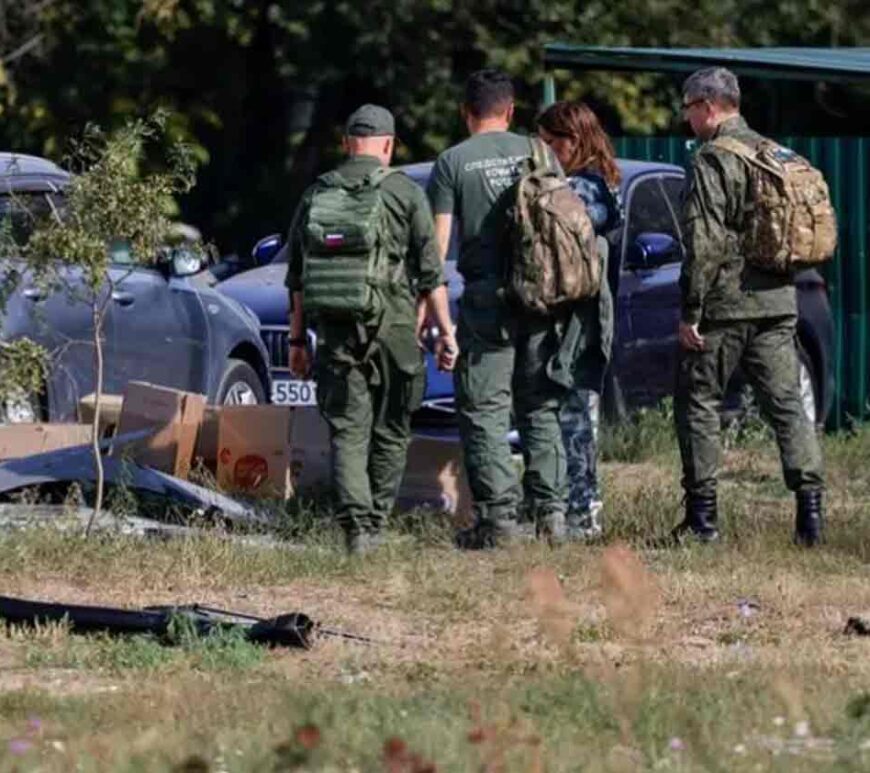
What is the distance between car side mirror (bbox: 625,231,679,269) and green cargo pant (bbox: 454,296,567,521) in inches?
Result: 147

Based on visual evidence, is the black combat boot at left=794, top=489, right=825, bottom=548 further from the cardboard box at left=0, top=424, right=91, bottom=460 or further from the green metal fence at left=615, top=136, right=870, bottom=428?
the green metal fence at left=615, top=136, right=870, bottom=428

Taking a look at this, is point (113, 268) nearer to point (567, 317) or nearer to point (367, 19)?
point (567, 317)

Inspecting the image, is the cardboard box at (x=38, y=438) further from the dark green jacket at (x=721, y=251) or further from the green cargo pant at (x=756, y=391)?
the dark green jacket at (x=721, y=251)

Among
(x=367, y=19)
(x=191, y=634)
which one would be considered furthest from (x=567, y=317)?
(x=367, y=19)

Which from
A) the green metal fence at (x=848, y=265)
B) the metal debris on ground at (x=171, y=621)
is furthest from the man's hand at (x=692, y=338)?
the green metal fence at (x=848, y=265)

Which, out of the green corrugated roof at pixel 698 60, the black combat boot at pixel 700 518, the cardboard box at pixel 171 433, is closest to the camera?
the black combat boot at pixel 700 518

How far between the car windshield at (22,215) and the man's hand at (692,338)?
2.53m

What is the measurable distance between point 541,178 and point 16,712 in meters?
3.90

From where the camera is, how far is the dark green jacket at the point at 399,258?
10781 millimetres

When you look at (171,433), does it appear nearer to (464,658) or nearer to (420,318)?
(420,318)

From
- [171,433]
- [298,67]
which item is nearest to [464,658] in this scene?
[171,433]

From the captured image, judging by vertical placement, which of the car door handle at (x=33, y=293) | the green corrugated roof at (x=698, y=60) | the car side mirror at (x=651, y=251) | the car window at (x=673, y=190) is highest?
the green corrugated roof at (x=698, y=60)

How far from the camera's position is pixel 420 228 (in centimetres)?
1081

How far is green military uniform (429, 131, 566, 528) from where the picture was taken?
11.1m
